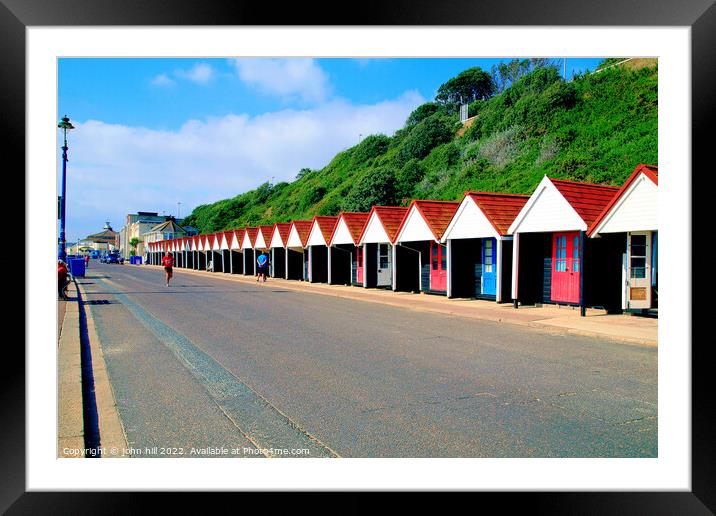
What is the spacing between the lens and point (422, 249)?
78.5 ft

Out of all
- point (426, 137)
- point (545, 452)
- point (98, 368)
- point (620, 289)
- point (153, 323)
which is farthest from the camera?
point (426, 137)

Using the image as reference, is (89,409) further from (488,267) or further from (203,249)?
(203,249)

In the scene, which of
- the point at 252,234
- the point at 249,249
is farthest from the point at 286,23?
the point at 249,249

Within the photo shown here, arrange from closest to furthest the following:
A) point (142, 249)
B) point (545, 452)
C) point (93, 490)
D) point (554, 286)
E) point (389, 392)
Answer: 1. point (93, 490)
2. point (545, 452)
3. point (389, 392)
4. point (554, 286)
5. point (142, 249)

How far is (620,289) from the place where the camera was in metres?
15.0

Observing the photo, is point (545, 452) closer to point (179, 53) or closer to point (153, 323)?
point (179, 53)

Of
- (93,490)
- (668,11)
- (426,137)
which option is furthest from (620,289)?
(426,137)

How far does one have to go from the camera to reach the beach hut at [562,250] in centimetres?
1508

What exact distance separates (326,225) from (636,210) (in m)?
20.3

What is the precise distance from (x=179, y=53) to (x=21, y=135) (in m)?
1.44

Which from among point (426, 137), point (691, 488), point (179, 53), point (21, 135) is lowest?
point (691, 488)

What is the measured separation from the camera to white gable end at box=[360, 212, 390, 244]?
2531 cm

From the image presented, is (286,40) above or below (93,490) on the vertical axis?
above

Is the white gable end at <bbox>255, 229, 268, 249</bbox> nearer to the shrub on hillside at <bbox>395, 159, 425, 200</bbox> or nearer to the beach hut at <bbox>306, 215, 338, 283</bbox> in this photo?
the beach hut at <bbox>306, 215, 338, 283</bbox>
